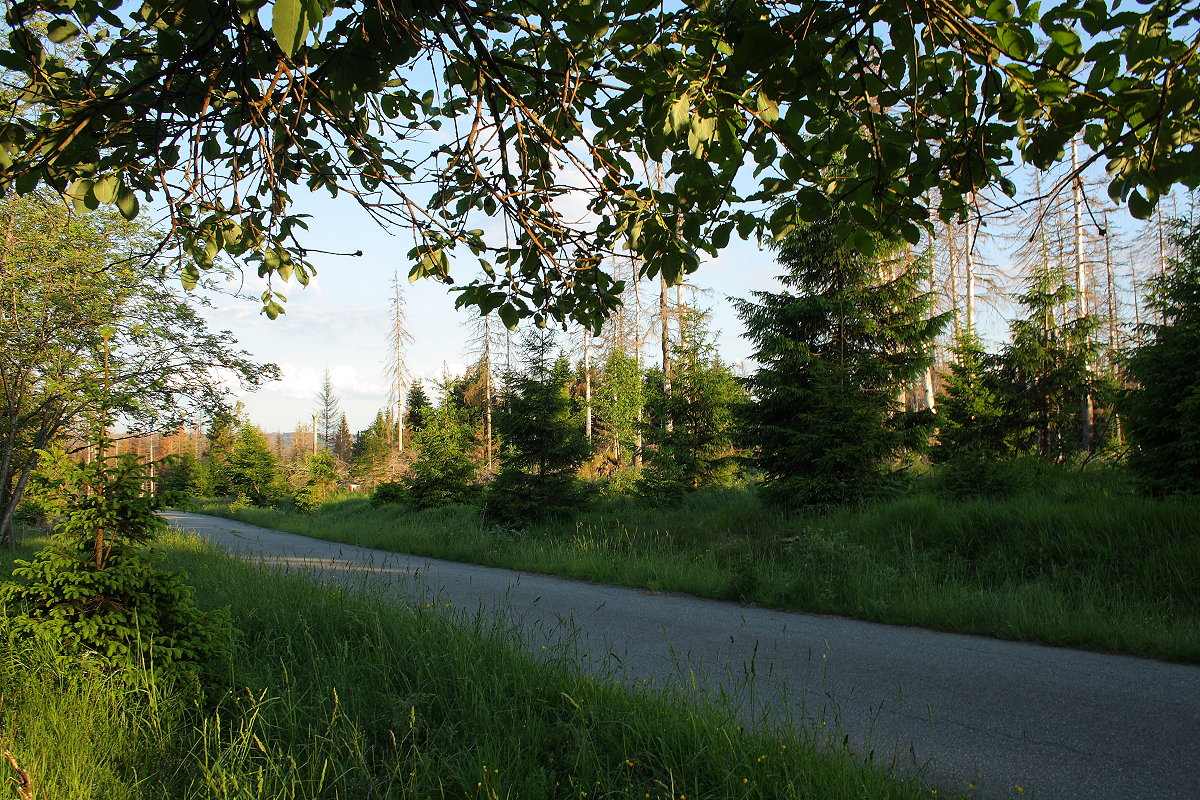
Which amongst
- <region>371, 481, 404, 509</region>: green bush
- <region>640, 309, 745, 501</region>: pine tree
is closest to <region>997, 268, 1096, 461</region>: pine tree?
<region>640, 309, 745, 501</region>: pine tree

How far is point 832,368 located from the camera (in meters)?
11.0

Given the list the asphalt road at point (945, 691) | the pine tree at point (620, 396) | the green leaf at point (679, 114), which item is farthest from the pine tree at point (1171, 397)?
the pine tree at point (620, 396)

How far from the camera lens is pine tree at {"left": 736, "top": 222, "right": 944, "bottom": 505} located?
35.5 ft

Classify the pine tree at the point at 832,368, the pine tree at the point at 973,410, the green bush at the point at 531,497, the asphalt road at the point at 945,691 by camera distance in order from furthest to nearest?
the green bush at the point at 531,497
the pine tree at the point at 973,410
the pine tree at the point at 832,368
the asphalt road at the point at 945,691

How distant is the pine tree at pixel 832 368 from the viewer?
1083cm

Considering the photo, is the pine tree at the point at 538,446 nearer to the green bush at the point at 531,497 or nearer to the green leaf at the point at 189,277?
the green bush at the point at 531,497

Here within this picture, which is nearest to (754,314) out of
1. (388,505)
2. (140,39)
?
(140,39)

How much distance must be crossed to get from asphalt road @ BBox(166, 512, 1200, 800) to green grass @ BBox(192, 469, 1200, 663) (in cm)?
40

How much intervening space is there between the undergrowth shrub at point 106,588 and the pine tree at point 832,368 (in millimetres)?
9124

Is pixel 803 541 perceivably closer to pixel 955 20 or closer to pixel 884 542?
pixel 884 542

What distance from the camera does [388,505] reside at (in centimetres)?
2384

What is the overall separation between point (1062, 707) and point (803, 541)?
4685mm

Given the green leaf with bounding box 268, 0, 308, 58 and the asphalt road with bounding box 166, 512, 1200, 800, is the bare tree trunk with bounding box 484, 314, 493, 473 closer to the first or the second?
the asphalt road with bounding box 166, 512, 1200, 800

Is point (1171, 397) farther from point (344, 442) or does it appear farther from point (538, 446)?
point (344, 442)
